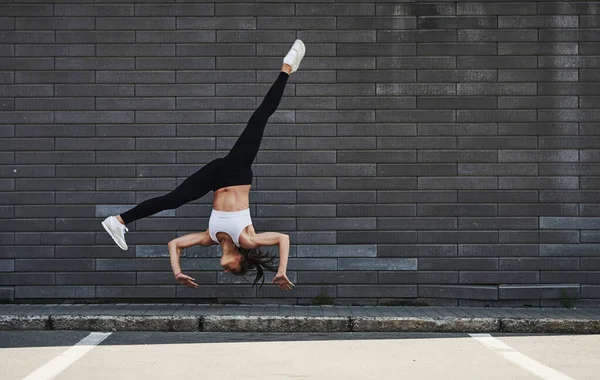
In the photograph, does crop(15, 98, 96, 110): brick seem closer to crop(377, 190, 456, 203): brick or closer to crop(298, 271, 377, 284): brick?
crop(298, 271, 377, 284): brick

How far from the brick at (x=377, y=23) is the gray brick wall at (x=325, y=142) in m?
0.02

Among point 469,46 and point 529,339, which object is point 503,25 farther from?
point 529,339

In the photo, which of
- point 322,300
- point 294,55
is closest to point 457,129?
point 322,300

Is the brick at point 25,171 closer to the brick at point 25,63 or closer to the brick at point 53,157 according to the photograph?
the brick at point 53,157

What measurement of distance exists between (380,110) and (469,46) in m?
1.52

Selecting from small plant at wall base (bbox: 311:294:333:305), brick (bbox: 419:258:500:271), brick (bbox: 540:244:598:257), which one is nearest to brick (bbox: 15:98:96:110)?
small plant at wall base (bbox: 311:294:333:305)

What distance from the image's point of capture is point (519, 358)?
919cm

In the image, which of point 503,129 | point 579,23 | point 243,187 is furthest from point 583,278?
point 243,187

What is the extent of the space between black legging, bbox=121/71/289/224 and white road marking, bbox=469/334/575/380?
128 inches

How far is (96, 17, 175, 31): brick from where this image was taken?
42.7 ft

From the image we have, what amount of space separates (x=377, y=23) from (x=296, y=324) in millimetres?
4413

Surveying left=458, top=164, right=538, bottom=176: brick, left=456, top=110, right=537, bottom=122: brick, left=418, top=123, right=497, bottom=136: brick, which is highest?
left=456, top=110, right=537, bottom=122: brick

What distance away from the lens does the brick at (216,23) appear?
1301cm

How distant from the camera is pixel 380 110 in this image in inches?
512
